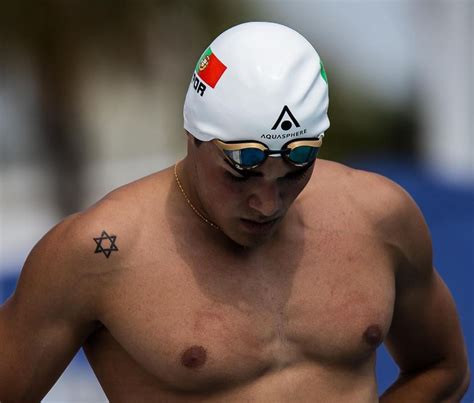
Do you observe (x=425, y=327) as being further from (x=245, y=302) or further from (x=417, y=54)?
(x=417, y=54)

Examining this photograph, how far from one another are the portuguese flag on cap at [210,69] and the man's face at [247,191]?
15 cm

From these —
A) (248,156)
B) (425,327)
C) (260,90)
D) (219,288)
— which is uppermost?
(260,90)

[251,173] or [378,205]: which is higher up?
[251,173]

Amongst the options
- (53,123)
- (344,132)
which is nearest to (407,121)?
(344,132)

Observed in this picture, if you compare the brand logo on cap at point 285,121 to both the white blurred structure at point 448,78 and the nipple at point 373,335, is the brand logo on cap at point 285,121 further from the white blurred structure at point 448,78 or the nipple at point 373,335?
the white blurred structure at point 448,78

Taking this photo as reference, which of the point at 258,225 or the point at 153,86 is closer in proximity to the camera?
the point at 258,225

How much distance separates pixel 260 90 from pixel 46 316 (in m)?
0.76

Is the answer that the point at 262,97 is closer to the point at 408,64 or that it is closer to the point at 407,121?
the point at 408,64

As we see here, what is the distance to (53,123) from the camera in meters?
11.4

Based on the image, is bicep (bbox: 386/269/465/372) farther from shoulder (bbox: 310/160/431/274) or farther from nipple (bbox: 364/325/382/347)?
nipple (bbox: 364/325/382/347)

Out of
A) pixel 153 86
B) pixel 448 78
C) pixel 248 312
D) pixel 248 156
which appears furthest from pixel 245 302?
pixel 153 86

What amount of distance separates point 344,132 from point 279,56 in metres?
10.4

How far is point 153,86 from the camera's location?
12.8 meters

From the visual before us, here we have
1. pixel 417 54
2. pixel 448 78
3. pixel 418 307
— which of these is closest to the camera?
pixel 418 307
